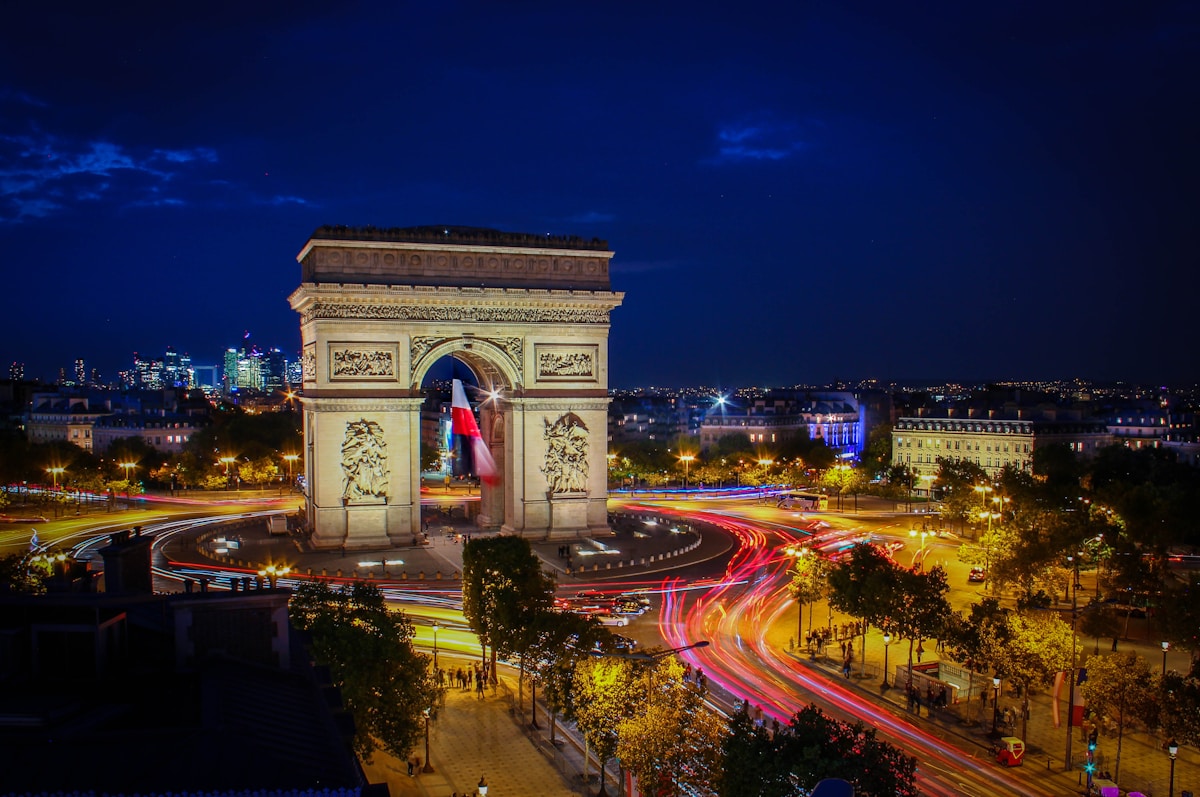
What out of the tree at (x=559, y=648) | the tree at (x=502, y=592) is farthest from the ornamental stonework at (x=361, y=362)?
the tree at (x=559, y=648)

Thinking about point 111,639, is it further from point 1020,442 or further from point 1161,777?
point 1020,442

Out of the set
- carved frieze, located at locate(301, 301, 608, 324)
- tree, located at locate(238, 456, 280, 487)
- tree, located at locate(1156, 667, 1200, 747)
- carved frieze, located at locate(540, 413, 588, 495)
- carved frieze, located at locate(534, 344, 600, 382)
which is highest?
carved frieze, located at locate(301, 301, 608, 324)

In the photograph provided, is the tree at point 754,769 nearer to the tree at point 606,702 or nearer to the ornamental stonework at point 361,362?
the tree at point 606,702

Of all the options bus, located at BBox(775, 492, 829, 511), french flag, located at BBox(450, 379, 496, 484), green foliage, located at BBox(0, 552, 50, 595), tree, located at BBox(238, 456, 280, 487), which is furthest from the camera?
tree, located at BBox(238, 456, 280, 487)

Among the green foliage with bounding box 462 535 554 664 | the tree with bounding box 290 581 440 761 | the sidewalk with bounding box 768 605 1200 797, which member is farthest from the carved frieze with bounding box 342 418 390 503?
the tree with bounding box 290 581 440 761

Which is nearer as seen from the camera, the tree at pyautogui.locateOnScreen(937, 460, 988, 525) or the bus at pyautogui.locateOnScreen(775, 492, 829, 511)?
the tree at pyautogui.locateOnScreen(937, 460, 988, 525)

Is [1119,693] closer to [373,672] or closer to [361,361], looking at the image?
[373,672]

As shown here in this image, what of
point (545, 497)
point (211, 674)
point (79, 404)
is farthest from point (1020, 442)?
point (79, 404)

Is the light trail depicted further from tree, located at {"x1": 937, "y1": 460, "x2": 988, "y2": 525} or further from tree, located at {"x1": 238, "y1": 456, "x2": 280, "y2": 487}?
tree, located at {"x1": 238, "y1": 456, "x2": 280, "y2": 487}
